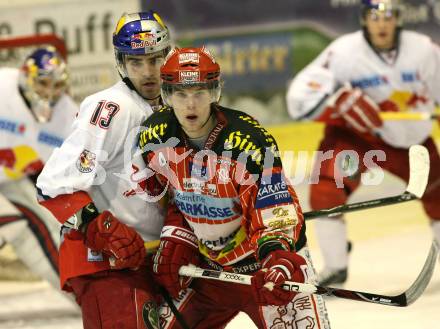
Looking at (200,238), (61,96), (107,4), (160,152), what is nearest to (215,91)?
(160,152)

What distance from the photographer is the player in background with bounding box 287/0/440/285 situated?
491cm

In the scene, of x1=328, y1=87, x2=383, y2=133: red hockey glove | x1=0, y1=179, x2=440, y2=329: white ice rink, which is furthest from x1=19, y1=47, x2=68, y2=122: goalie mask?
x1=328, y1=87, x2=383, y2=133: red hockey glove

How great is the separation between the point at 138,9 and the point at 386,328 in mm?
2915

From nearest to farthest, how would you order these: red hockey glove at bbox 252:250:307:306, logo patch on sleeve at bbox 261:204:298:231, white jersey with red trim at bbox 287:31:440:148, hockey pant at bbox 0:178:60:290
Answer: red hockey glove at bbox 252:250:307:306 → logo patch on sleeve at bbox 261:204:298:231 → hockey pant at bbox 0:178:60:290 → white jersey with red trim at bbox 287:31:440:148

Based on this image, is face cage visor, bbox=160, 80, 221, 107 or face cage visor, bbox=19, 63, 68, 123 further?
face cage visor, bbox=19, 63, 68, 123

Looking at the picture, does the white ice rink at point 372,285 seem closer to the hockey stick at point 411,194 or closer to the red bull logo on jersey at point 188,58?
the hockey stick at point 411,194

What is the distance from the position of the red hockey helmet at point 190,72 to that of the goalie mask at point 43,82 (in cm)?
181

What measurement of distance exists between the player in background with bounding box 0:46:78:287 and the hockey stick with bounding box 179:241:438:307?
170 cm

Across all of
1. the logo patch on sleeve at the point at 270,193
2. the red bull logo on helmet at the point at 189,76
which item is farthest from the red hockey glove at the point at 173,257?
the red bull logo on helmet at the point at 189,76

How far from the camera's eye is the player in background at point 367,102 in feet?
16.1

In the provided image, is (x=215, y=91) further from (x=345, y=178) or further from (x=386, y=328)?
(x=345, y=178)

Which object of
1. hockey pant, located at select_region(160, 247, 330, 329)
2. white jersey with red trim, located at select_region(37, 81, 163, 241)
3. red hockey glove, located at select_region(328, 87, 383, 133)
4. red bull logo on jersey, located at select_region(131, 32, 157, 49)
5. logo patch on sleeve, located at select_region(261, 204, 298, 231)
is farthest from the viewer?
red hockey glove, located at select_region(328, 87, 383, 133)

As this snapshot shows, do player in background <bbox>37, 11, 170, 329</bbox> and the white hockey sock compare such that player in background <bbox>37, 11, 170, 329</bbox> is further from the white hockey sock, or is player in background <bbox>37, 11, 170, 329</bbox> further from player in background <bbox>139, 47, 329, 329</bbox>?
the white hockey sock

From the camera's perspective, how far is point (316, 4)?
6773 millimetres
